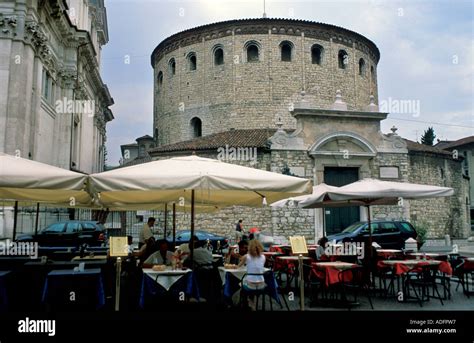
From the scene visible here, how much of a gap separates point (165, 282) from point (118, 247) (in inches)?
36.1

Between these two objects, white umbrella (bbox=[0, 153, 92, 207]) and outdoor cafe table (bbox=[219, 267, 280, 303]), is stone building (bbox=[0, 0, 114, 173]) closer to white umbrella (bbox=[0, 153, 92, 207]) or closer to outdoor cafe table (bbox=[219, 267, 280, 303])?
white umbrella (bbox=[0, 153, 92, 207])

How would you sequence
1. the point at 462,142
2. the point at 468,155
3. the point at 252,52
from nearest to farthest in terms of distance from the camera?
1. the point at 252,52
2. the point at 468,155
3. the point at 462,142

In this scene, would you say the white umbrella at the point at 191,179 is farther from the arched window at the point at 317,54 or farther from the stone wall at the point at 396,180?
the arched window at the point at 317,54

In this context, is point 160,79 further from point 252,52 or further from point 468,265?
point 468,265

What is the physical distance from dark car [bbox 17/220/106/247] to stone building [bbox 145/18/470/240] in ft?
24.1

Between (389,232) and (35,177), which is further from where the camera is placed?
(389,232)

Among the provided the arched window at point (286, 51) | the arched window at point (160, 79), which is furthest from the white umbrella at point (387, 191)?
the arched window at point (160, 79)

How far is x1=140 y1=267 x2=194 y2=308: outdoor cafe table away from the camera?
7.07 m

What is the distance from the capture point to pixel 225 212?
80.2 feet

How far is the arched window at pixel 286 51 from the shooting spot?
3341cm

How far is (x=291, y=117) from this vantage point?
33000 mm

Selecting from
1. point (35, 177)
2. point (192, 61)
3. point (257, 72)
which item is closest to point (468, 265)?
point (35, 177)

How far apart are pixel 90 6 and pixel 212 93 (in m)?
11.4

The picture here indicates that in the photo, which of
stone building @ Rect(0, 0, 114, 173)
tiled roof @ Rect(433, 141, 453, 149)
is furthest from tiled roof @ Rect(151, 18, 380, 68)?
tiled roof @ Rect(433, 141, 453, 149)
